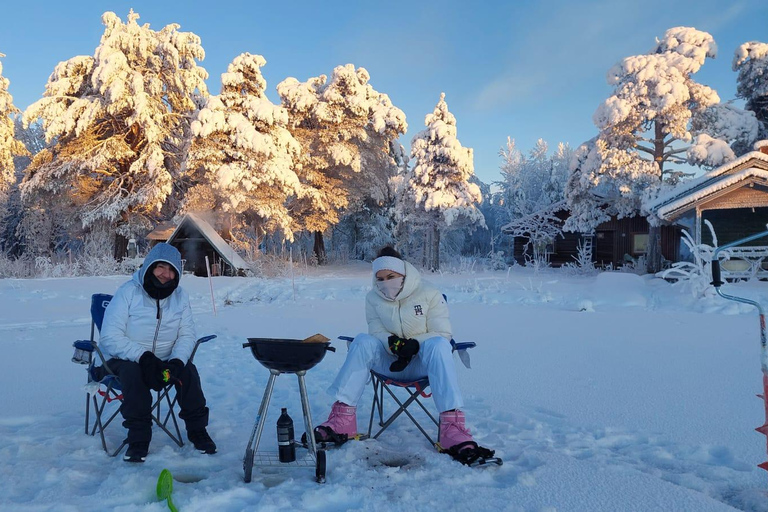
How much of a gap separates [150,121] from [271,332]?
1416 cm

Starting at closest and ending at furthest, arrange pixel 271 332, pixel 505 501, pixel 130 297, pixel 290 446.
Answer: pixel 505 501 → pixel 290 446 → pixel 130 297 → pixel 271 332

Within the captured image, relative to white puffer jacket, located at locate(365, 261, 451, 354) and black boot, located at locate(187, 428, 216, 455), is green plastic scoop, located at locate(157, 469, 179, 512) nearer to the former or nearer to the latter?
black boot, located at locate(187, 428, 216, 455)

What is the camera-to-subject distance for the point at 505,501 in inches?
94.0

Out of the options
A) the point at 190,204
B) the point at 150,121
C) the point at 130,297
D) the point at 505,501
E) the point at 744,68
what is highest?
the point at 744,68

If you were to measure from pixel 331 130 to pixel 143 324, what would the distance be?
68.0 ft

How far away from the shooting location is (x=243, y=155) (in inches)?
747

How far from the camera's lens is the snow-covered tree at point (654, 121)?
56.0 ft

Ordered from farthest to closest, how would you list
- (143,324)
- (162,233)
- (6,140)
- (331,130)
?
(331,130)
(6,140)
(162,233)
(143,324)

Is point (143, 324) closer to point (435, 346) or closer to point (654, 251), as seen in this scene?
point (435, 346)

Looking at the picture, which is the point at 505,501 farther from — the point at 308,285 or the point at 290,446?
the point at 308,285

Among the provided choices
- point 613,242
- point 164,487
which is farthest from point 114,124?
point 613,242

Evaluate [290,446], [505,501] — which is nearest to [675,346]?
[505,501]

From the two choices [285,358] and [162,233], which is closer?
[285,358]

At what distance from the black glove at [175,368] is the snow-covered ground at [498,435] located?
1.51ft
